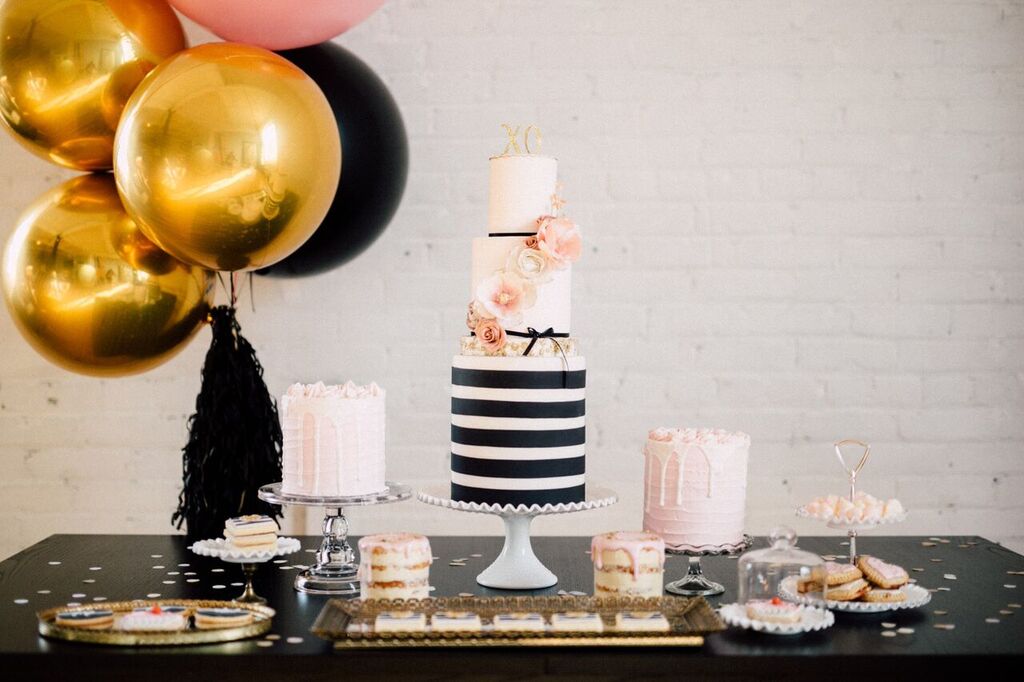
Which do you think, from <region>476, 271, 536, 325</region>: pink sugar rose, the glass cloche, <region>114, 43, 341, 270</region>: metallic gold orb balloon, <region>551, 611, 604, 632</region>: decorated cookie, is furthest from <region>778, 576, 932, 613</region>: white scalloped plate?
<region>114, 43, 341, 270</region>: metallic gold orb balloon

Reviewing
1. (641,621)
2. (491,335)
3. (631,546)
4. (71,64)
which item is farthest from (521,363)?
(71,64)

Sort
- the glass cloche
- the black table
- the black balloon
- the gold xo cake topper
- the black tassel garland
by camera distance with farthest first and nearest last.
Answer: the black balloon → the black tassel garland → the gold xo cake topper → the glass cloche → the black table

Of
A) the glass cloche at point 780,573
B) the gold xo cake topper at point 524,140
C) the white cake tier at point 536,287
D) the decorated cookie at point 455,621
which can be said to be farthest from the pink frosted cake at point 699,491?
the gold xo cake topper at point 524,140

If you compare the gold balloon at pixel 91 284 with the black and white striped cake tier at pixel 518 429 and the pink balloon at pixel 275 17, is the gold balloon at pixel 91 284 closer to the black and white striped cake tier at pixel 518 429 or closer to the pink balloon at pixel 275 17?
the pink balloon at pixel 275 17

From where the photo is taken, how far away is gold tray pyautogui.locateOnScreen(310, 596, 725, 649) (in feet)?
4.06

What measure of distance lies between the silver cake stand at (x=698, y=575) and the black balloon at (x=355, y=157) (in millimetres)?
934

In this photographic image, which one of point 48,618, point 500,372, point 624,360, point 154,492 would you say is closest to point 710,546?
point 500,372

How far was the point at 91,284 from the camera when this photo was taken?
1.82 m

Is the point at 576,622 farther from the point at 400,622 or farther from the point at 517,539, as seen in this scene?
the point at 517,539

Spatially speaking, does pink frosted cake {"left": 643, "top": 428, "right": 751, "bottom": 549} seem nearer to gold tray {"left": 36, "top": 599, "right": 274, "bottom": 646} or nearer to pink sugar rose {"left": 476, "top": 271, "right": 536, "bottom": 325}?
pink sugar rose {"left": 476, "top": 271, "right": 536, "bottom": 325}

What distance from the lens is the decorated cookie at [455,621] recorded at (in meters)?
1.26

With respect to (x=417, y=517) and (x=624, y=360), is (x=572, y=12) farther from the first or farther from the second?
(x=417, y=517)

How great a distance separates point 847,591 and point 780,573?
101 millimetres

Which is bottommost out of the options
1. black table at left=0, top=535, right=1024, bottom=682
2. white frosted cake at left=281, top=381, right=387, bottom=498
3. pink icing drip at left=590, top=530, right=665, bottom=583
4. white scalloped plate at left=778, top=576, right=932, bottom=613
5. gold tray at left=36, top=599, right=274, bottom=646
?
black table at left=0, top=535, right=1024, bottom=682
